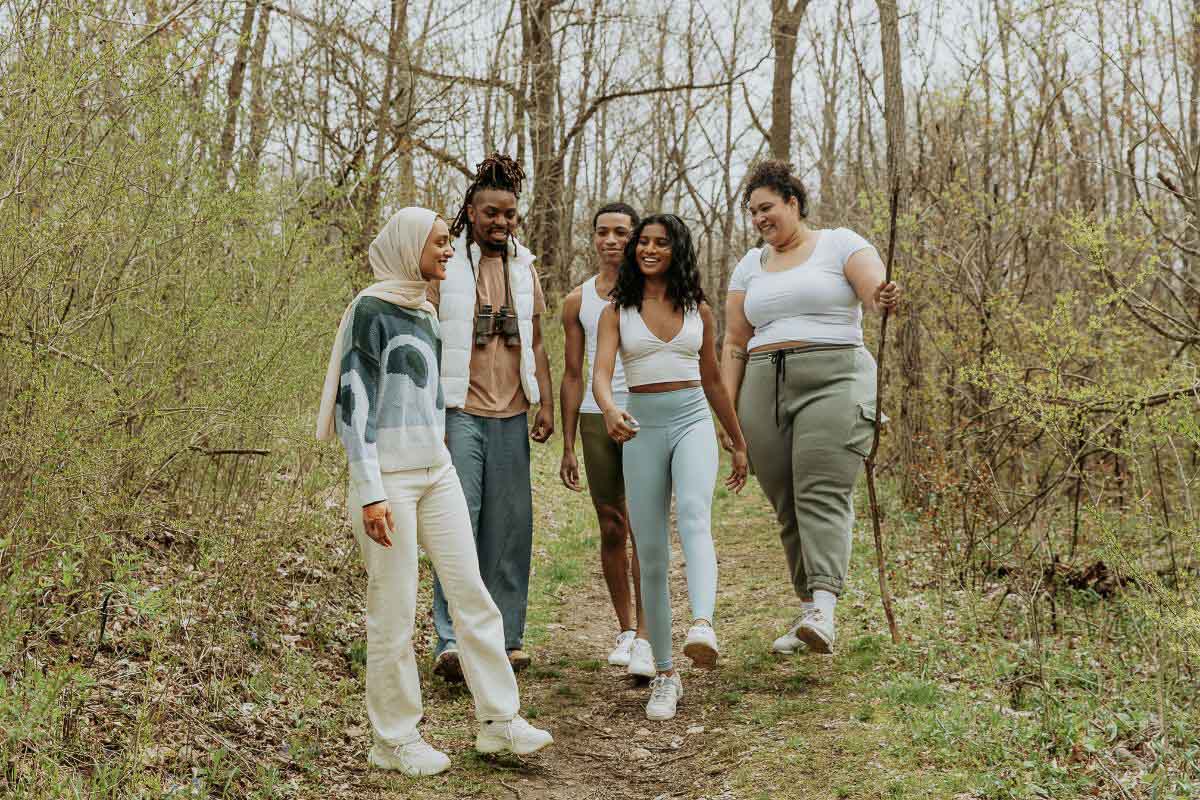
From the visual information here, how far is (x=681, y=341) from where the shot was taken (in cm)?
481

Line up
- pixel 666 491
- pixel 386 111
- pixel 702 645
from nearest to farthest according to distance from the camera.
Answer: pixel 702 645 → pixel 666 491 → pixel 386 111

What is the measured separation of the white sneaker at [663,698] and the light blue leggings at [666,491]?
7 centimetres

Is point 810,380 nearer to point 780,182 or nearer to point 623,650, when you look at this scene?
point 780,182

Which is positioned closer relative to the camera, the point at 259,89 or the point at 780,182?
the point at 780,182

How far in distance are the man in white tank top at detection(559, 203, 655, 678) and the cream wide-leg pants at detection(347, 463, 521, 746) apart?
1.24 m

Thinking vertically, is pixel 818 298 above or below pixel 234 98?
below

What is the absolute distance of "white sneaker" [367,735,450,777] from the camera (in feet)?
12.9

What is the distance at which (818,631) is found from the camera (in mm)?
4730

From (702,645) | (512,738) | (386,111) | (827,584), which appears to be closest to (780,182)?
(827,584)

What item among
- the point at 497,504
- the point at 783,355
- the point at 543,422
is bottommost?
the point at 497,504

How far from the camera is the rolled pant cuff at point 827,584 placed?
4848 millimetres

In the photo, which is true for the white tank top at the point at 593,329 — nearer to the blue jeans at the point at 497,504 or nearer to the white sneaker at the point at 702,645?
the blue jeans at the point at 497,504

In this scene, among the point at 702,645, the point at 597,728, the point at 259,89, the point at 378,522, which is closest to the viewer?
the point at 378,522

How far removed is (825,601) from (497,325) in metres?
2.01
